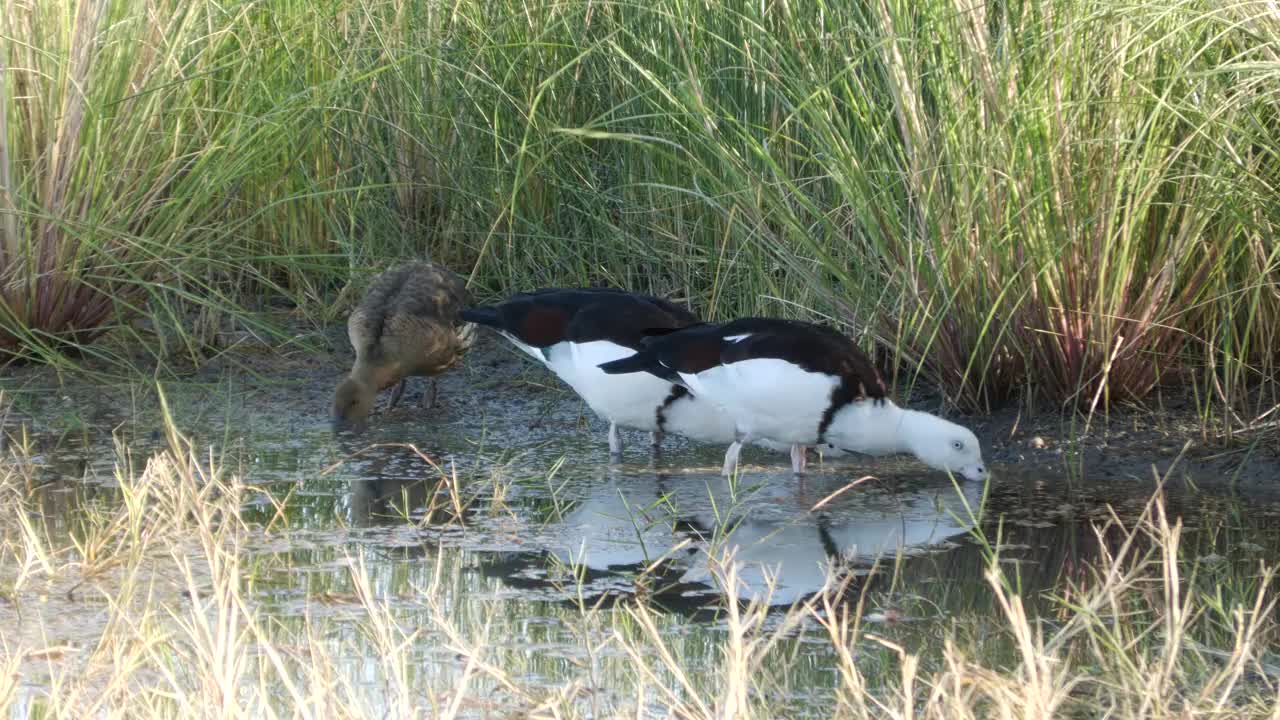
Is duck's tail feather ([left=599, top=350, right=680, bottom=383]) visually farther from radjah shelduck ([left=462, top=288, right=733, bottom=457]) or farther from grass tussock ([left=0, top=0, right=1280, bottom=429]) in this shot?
grass tussock ([left=0, top=0, right=1280, bottom=429])

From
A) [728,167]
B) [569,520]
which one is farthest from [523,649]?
[728,167]

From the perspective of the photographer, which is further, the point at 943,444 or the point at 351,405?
the point at 351,405

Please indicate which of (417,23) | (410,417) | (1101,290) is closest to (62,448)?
(410,417)

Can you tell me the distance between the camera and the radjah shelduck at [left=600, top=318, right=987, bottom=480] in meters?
4.98

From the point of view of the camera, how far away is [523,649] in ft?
11.4

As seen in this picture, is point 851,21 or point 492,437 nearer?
point 851,21

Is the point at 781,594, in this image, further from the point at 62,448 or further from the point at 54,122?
the point at 54,122

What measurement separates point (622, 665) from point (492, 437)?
2570 mm

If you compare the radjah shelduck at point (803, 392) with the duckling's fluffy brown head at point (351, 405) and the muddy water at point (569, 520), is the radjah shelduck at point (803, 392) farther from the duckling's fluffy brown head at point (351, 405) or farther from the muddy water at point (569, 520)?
the duckling's fluffy brown head at point (351, 405)

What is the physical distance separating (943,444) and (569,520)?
1.20 meters

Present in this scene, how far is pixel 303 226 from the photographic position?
299 inches

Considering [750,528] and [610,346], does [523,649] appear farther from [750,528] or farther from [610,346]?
[610,346]

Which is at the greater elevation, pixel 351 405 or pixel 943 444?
pixel 351 405

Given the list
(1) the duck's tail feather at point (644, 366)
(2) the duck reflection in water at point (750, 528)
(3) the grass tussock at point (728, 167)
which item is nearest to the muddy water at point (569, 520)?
(2) the duck reflection in water at point (750, 528)
